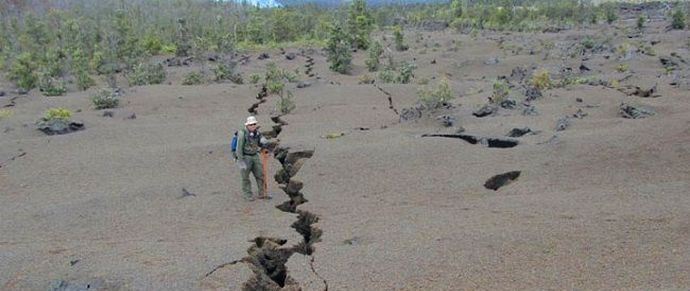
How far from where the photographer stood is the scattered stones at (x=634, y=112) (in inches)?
671

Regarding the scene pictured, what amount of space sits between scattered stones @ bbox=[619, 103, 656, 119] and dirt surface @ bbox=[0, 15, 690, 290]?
0.75 ft

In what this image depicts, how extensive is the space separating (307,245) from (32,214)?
5443 mm

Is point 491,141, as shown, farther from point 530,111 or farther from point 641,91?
point 641,91

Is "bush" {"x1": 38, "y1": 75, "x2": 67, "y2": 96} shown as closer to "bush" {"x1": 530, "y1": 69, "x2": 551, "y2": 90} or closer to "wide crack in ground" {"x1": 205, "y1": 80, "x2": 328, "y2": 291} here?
"bush" {"x1": 530, "y1": 69, "x2": 551, "y2": 90}

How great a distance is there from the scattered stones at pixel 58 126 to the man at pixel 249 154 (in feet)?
31.8

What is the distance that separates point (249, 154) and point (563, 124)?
862 centimetres

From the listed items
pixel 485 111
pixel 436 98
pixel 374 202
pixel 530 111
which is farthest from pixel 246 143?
pixel 530 111

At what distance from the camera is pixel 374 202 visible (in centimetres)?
1150

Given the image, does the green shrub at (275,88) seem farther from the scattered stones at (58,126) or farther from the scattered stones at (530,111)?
the scattered stones at (530,111)

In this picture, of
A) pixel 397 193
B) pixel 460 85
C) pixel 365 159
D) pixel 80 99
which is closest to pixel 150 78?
pixel 80 99

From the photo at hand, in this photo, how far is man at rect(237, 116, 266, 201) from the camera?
11.7 metres

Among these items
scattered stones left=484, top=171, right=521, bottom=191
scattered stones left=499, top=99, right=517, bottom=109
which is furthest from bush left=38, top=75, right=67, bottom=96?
scattered stones left=484, top=171, right=521, bottom=191

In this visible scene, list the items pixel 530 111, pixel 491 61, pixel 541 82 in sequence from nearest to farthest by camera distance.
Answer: pixel 530 111
pixel 541 82
pixel 491 61

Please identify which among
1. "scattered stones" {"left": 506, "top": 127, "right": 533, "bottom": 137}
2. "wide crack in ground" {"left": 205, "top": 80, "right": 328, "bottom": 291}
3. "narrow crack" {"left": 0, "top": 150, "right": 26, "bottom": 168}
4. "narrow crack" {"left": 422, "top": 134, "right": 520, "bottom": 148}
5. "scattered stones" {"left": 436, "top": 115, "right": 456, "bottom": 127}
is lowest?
"narrow crack" {"left": 0, "top": 150, "right": 26, "bottom": 168}
